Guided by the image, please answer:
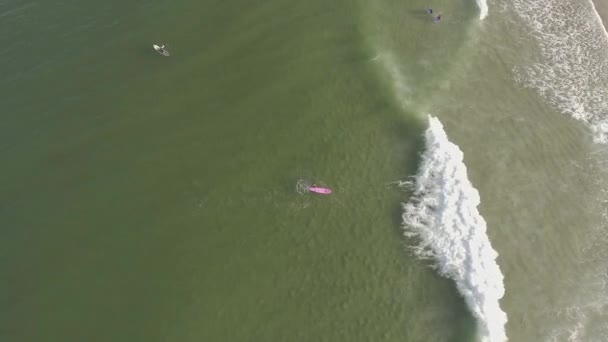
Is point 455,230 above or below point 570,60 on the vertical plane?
below

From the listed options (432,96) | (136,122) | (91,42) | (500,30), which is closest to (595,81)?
(500,30)

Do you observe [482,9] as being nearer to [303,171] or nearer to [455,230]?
[455,230]

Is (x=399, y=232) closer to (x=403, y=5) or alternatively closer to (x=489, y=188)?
(x=489, y=188)

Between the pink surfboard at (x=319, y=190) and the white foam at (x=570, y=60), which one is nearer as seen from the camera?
the pink surfboard at (x=319, y=190)

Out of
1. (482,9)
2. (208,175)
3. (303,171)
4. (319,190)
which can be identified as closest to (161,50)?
(208,175)

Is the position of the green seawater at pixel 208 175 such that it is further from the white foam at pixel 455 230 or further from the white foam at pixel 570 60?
the white foam at pixel 570 60

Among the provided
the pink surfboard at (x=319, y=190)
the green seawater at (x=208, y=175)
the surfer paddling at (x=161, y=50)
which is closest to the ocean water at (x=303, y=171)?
the green seawater at (x=208, y=175)
